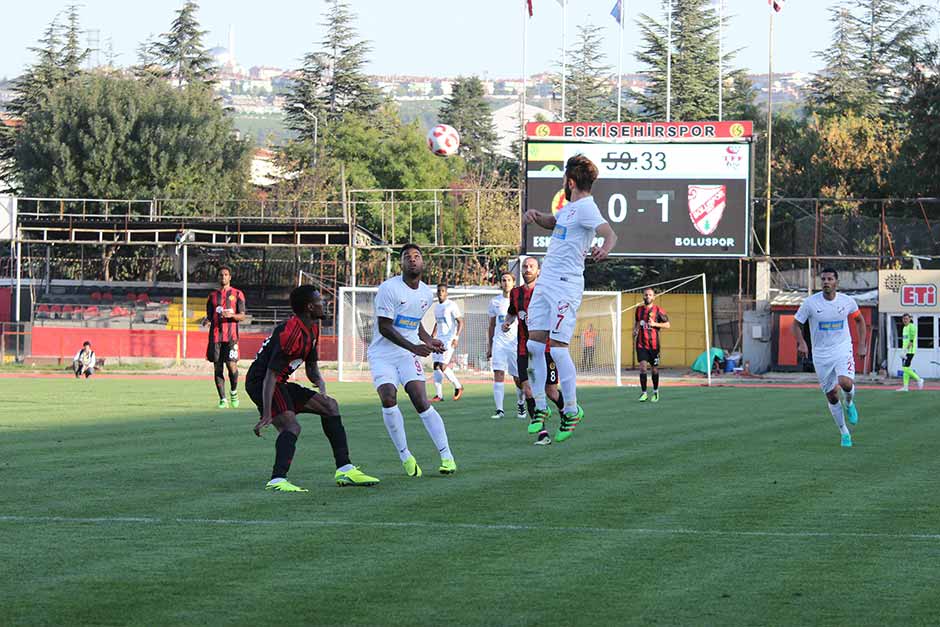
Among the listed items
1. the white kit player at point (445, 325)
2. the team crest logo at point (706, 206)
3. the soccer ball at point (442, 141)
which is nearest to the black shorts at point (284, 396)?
the white kit player at point (445, 325)

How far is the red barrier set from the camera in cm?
4731

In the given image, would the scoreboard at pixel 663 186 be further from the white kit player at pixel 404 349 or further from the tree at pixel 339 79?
the tree at pixel 339 79

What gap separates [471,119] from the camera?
135875 millimetres

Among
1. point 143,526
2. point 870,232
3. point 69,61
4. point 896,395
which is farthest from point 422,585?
point 69,61

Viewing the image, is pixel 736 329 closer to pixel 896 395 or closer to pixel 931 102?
pixel 931 102

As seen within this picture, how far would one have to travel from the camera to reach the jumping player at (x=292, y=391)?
10.3 metres

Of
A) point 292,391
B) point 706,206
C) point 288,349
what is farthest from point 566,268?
point 706,206

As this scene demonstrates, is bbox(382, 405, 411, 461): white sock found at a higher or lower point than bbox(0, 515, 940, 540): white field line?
higher

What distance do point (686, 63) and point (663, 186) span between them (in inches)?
1787

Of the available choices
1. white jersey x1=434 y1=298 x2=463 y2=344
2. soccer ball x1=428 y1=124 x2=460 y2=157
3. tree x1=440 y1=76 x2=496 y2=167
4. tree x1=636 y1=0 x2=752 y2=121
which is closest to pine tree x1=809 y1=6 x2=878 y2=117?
tree x1=636 y1=0 x2=752 y2=121

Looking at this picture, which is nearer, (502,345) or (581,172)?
(581,172)

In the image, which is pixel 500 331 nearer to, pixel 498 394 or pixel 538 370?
pixel 498 394

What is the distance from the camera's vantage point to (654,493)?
33.5 feet

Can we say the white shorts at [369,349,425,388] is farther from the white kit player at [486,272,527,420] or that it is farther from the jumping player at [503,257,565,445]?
the white kit player at [486,272,527,420]
